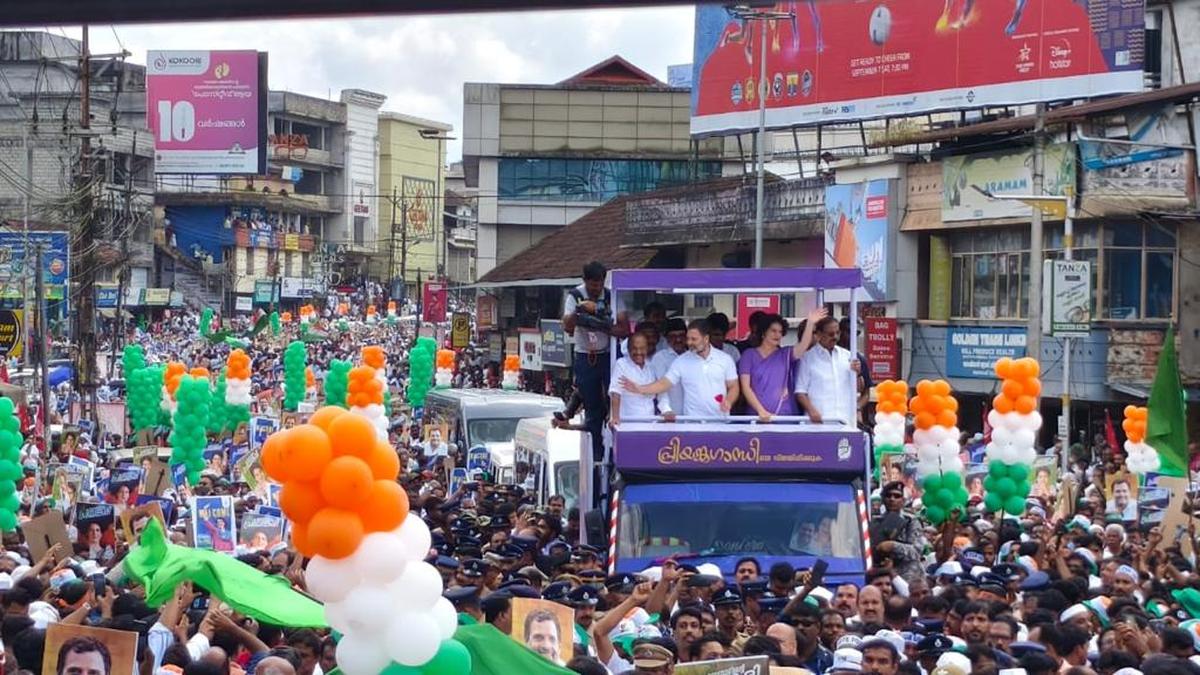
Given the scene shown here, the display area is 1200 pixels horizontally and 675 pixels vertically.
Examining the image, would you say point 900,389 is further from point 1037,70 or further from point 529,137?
point 529,137

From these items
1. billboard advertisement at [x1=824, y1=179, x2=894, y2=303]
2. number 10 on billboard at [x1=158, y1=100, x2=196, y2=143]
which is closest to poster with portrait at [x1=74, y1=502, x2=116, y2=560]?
billboard advertisement at [x1=824, y1=179, x2=894, y2=303]

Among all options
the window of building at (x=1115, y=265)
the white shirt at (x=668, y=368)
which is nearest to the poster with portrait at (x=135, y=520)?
the white shirt at (x=668, y=368)

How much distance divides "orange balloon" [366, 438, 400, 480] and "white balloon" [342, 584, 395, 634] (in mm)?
370

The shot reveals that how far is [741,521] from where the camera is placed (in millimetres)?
13609

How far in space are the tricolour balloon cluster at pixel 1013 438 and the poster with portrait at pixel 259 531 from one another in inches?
242

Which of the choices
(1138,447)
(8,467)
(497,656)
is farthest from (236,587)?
(1138,447)

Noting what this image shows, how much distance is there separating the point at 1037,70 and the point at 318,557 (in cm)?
2999

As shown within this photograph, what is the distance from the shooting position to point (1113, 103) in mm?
32281

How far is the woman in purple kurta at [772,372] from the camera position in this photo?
48.5ft

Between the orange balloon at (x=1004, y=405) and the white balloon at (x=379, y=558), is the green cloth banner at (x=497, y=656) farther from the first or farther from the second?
the orange balloon at (x=1004, y=405)

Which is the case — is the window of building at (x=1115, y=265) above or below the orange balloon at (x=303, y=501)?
above

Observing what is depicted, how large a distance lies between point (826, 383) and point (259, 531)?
491 cm

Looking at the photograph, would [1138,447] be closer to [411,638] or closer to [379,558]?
[411,638]

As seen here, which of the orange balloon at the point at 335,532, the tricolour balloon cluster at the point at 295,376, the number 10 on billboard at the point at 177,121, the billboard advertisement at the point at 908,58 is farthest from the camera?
the number 10 on billboard at the point at 177,121
